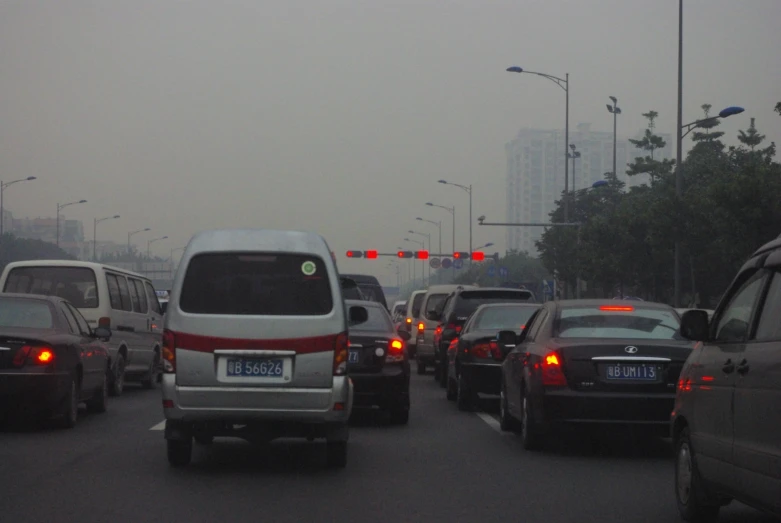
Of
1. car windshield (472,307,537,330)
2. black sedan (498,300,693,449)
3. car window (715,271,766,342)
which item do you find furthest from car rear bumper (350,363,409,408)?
car window (715,271,766,342)

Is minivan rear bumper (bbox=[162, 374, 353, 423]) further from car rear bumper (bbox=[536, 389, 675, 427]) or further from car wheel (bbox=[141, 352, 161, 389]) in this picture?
car wheel (bbox=[141, 352, 161, 389])

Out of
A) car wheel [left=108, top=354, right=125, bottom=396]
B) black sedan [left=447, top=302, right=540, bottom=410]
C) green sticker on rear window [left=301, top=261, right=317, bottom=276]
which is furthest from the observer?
car wheel [left=108, top=354, right=125, bottom=396]

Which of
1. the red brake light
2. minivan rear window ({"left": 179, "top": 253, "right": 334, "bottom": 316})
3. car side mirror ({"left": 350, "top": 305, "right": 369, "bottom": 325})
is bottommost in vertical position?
car side mirror ({"left": 350, "top": 305, "right": 369, "bottom": 325})

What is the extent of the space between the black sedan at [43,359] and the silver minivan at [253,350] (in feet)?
11.5

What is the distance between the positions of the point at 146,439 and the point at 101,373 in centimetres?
349

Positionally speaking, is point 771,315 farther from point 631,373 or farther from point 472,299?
point 472,299

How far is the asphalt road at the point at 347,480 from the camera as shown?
8820 mm

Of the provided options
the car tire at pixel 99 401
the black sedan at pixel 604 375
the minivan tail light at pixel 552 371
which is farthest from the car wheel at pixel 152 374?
the minivan tail light at pixel 552 371

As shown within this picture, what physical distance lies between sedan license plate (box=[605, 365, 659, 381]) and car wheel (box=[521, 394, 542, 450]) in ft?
2.87

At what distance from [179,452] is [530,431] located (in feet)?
11.1

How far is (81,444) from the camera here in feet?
42.9

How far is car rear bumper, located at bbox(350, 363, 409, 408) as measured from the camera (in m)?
15.3

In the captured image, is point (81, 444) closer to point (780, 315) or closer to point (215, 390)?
point (215, 390)

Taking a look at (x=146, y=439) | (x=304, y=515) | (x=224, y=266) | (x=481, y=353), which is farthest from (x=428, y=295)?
(x=304, y=515)
